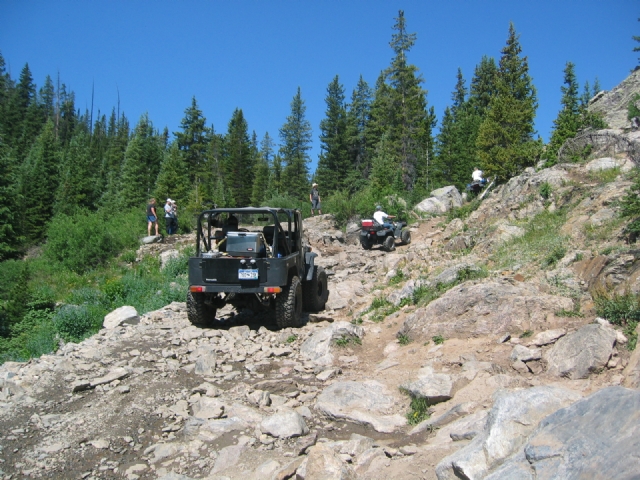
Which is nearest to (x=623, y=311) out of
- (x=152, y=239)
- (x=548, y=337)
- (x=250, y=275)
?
(x=548, y=337)

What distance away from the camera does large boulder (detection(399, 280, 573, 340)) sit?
6387 millimetres

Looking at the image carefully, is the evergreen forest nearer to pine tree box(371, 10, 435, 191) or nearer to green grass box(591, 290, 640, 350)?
pine tree box(371, 10, 435, 191)

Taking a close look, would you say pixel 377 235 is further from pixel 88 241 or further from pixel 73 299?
pixel 88 241

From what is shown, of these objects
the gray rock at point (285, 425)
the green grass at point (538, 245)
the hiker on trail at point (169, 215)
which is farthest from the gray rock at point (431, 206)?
the gray rock at point (285, 425)

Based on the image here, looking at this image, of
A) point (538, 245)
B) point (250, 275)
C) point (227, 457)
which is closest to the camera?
point (227, 457)

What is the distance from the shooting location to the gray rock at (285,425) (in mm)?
4836

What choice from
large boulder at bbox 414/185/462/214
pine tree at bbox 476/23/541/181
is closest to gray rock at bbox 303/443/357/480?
pine tree at bbox 476/23/541/181

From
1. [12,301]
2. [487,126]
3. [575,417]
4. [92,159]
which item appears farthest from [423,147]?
[92,159]

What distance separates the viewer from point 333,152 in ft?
164

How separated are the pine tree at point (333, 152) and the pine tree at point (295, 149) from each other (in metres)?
3.83

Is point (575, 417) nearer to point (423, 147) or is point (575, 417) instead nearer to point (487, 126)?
point (487, 126)

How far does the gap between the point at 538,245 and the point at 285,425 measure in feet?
20.5

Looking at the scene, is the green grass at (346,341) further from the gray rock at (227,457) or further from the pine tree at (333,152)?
the pine tree at (333,152)

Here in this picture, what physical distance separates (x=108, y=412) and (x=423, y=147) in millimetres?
40947
